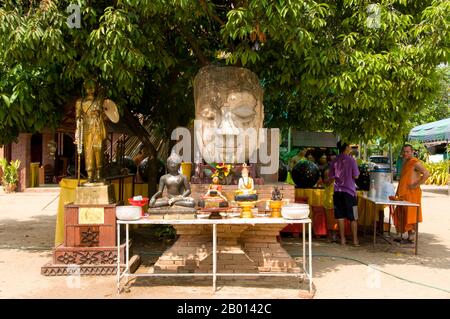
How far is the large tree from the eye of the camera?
5.33 meters

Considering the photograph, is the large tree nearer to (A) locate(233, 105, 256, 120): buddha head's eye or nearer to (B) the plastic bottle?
(A) locate(233, 105, 256, 120): buddha head's eye

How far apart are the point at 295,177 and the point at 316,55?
3.65m

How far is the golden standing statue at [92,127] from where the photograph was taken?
6426 millimetres

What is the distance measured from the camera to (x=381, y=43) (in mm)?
6246

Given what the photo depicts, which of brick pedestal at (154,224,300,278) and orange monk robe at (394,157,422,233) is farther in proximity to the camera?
orange monk robe at (394,157,422,233)

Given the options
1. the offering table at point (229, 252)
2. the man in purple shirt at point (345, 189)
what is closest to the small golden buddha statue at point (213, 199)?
the offering table at point (229, 252)

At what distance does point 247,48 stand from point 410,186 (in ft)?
13.3

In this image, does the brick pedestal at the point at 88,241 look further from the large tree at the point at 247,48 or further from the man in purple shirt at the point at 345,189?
the man in purple shirt at the point at 345,189

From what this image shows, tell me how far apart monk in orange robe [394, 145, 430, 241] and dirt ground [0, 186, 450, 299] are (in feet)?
1.63

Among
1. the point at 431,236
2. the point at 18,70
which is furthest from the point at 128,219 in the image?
the point at 431,236

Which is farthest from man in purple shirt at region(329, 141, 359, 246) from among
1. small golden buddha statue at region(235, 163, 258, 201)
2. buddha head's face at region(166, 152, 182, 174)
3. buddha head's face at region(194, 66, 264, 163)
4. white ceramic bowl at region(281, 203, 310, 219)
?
buddha head's face at region(166, 152, 182, 174)

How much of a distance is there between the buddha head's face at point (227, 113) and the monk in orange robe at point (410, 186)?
3.15 metres

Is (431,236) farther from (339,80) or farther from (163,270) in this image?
(163,270)

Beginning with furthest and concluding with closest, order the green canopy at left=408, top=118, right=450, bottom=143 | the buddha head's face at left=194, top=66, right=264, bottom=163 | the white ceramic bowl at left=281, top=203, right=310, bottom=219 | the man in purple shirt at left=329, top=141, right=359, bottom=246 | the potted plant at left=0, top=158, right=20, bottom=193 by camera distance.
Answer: the potted plant at left=0, top=158, right=20, bottom=193
the green canopy at left=408, top=118, right=450, bottom=143
the man in purple shirt at left=329, top=141, right=359, bottom=246
the buddha head's face at left=194, top=66, right=264, bottom=163
the white ceramic bowl at left=281, top=203, right=310, bottom=219
